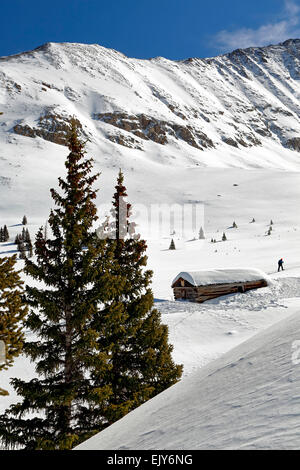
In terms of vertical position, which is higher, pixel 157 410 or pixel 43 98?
pixel 43 98

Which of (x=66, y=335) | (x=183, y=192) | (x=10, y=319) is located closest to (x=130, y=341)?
(x=66, y=335)

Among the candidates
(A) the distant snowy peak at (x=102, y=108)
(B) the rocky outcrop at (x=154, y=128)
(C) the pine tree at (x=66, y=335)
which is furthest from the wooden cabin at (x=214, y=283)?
(B) the rocky outcrop at (x=154, y=128)

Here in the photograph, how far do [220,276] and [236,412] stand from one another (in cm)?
2142

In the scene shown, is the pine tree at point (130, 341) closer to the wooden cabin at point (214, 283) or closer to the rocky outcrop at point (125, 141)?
the wooden cabin at point (214, 283)

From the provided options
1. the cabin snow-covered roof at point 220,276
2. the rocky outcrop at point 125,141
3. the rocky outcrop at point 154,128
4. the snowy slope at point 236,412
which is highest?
the rocky outcrop at point 154,128

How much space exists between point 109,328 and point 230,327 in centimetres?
1167

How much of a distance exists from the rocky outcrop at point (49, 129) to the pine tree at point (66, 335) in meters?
121

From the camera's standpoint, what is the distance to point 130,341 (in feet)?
33.1

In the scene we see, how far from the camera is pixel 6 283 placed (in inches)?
247

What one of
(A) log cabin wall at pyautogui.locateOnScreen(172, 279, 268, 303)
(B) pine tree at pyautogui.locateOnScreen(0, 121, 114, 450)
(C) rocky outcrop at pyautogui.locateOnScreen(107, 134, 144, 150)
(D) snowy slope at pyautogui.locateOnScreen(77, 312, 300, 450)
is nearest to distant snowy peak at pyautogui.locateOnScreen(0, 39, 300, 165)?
(C) rocky outcrop at pyautogui.locateOnScreen(107, 134, 144, 150)

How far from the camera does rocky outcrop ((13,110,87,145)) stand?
121 meters

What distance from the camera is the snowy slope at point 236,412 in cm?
281

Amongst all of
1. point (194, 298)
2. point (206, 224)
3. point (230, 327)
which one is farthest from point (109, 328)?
point (206, 224)

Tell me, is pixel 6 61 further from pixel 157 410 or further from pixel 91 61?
pixel 157 410
